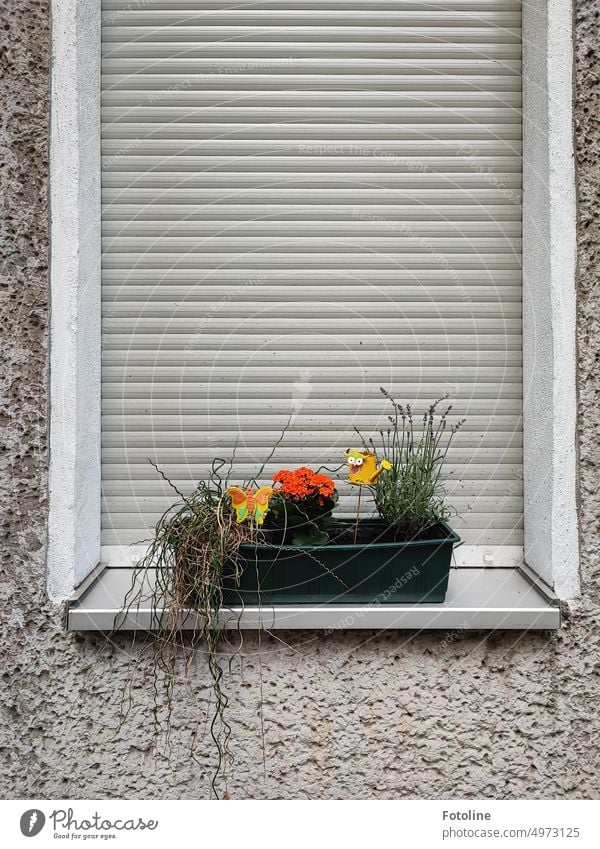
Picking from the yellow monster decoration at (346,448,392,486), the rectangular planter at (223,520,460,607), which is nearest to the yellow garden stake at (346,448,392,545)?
the yellow monster decoration at (346,448,392,486)

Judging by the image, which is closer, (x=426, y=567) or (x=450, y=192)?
(x=426, y=567)

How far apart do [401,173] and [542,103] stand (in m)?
0.48

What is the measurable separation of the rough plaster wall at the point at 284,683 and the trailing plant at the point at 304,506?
315mm

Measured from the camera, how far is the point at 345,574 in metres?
2.09

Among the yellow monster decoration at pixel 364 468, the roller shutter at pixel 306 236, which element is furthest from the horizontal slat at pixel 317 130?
the yellow monster decoration at pixel 364 468

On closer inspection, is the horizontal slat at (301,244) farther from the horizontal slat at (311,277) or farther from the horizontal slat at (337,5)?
the horizontal slat at (337,5)

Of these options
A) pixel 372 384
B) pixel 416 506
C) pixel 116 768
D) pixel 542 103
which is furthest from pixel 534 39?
pixel 116 768

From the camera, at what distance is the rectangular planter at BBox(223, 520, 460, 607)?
207cm

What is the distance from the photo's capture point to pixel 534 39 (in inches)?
88.7

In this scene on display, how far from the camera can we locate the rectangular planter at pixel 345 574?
207 centimetres

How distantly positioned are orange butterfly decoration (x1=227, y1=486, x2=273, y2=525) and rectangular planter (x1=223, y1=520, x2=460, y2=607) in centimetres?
10

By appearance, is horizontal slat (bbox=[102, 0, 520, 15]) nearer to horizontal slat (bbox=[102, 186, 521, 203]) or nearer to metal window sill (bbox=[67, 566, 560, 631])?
horizontal slat (bbox=[102, 186, 521, 203])

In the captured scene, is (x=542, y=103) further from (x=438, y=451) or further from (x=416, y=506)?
(x=416, y=506)

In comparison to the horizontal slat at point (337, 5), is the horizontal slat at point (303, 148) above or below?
below
